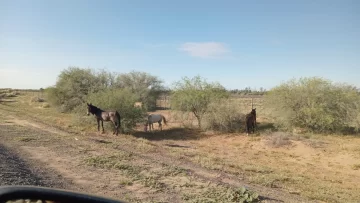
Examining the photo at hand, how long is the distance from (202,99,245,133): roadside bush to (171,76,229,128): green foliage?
2.10 ft

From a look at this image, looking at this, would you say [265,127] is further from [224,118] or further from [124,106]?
[124,106]

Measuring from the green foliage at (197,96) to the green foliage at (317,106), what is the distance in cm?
457

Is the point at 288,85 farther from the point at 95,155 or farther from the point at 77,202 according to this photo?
the point at 77,202

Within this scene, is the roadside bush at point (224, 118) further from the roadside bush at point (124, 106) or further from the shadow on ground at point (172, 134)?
the roadside bush at point (124, 106)

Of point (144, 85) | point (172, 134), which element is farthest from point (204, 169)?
point (144, 85)

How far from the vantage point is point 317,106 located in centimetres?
1852

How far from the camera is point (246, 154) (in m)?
13.8

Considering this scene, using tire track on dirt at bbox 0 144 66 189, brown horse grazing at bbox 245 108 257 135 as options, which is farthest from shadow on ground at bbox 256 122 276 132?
tire track on dirt at bbox 0 144 66 189

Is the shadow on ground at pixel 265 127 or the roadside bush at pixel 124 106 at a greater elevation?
the roadside bush at pixel 124 106

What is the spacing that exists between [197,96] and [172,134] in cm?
385

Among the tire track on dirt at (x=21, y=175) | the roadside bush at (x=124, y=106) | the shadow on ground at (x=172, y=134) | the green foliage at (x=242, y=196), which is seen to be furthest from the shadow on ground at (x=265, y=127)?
the tire track on dirt at (x=21, y=175)

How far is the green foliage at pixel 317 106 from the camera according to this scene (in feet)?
60.3

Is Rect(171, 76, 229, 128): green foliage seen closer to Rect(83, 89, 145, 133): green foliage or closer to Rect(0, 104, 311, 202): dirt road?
Rect(83, 89, 145, 133): green foliage

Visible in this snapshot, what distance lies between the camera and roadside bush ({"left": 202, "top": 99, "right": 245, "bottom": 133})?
19484 millimetres
